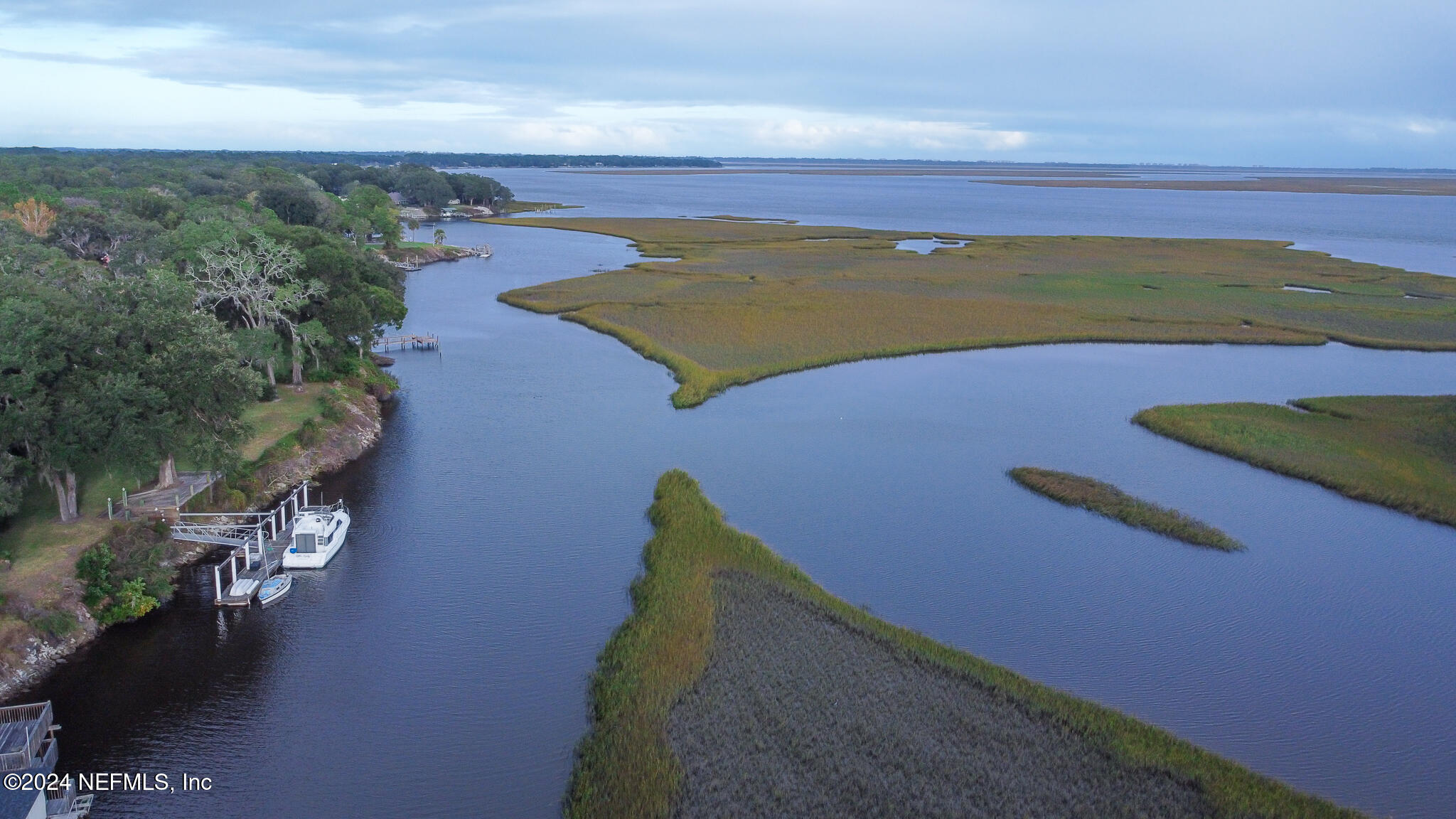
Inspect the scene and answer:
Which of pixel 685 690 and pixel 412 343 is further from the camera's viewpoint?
pixel 412 343

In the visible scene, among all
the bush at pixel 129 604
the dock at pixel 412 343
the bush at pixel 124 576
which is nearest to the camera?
the bush at pixel 129 604

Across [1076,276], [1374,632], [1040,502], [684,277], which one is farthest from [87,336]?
[1076,276]

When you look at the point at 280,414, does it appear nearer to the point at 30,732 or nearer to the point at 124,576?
the point at 124,576

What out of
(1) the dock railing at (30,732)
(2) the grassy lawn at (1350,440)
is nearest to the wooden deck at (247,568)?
(1) the dock railing at (30,732)

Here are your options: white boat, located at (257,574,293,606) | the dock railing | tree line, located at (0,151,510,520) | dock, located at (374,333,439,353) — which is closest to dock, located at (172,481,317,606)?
white boat, located at (257,574,293,606)

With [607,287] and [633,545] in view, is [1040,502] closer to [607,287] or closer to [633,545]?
[633,545]

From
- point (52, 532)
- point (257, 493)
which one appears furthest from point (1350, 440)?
point (52, 532)

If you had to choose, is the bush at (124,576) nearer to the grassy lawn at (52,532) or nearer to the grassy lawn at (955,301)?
the grassy lawn at (52,532)
